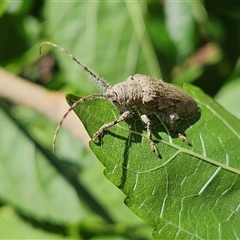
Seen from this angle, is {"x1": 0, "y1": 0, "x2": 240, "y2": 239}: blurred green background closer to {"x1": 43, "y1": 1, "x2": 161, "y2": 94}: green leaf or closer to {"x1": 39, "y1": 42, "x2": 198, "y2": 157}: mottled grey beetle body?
{"x1": 43, "y1": 1, "x2": 161, "y2": 94}: green leaf

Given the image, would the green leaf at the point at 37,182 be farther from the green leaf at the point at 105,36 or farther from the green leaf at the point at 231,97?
the green leaf at the point at 231,97

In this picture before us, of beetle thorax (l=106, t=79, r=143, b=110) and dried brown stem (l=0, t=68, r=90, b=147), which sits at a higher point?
dried brown stem (l=0, t=68, r=90, b=147)

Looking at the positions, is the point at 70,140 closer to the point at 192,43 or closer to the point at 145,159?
the point at 192,43

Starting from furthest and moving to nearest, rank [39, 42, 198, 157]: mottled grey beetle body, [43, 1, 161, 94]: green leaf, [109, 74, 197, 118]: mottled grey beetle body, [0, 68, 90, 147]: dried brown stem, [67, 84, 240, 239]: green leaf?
[43, 1, 161, 94]: green leaf
[0, 68, 90, 147]: dried brown stem
[109, 74, 197, 118]: mottled grey beetle body
[39, 42, 198, 157]: mottled grey beetle body
[67, 84, 240, 239]: green leaf

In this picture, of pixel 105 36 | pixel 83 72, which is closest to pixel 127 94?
pixel 83 72

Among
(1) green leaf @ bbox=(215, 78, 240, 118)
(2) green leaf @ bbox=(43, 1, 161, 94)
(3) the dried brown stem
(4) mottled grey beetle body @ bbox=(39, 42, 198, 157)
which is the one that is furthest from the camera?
(2) green leaf @ bbox=(43, 1, 161, 94)

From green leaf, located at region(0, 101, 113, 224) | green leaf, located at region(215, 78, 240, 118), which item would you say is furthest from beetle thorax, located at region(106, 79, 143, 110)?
green leaf, located at region(0, 101, 113, 224)

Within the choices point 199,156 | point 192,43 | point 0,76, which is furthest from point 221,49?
point 199,156

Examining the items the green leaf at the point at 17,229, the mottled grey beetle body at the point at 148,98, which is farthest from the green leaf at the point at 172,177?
the green leaf at the point at 17,229
